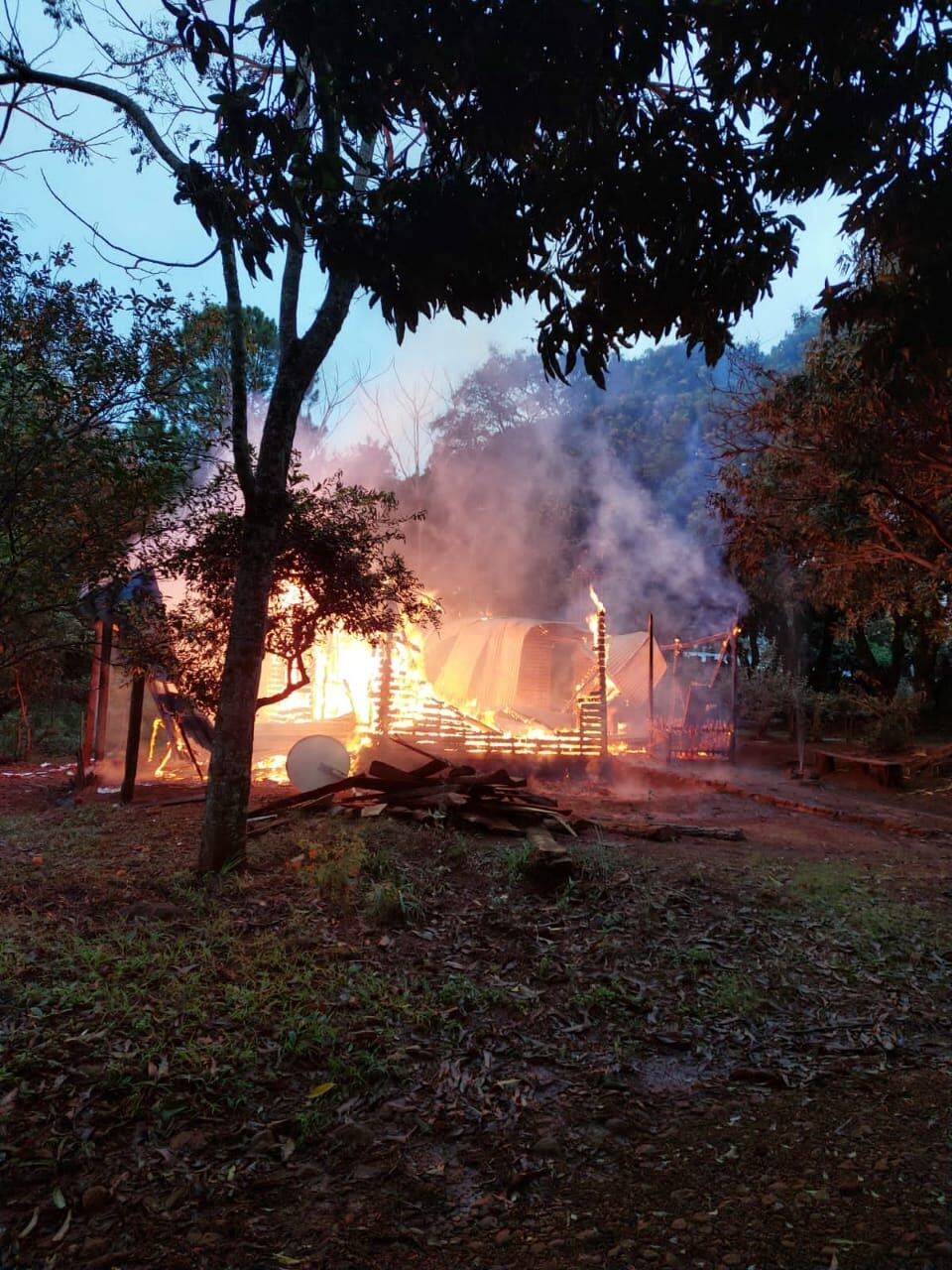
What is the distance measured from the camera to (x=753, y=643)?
2936cm

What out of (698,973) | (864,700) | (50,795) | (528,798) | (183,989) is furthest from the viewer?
(864,700)

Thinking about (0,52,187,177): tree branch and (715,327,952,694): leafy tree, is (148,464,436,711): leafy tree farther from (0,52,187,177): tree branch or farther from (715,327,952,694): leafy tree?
(715,327,952,694): leafy tree

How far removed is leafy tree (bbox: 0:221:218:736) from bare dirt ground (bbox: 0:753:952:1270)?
2256mm

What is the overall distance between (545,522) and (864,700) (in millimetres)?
14871

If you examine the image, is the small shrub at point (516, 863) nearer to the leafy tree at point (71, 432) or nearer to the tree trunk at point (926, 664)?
the leafy tree at point (71, 432)

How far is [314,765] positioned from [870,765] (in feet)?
35.5

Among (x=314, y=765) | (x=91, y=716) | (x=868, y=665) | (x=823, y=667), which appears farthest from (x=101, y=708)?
(x=823, y=667)

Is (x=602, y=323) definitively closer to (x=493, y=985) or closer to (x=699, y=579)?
(x=493, y=985)

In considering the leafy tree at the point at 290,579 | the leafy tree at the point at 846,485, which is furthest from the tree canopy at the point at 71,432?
the leafy tree at the point at 846,485

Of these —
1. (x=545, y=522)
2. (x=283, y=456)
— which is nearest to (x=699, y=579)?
(x=545, y=522)

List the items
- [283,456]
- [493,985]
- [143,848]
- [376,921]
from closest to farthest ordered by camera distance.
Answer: [493,985], [376,921], [283,456], [143,848]

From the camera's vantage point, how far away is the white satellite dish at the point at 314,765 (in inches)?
396

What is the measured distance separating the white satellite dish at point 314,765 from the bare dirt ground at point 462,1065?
3.29m

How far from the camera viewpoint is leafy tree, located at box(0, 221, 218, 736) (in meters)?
5.10
